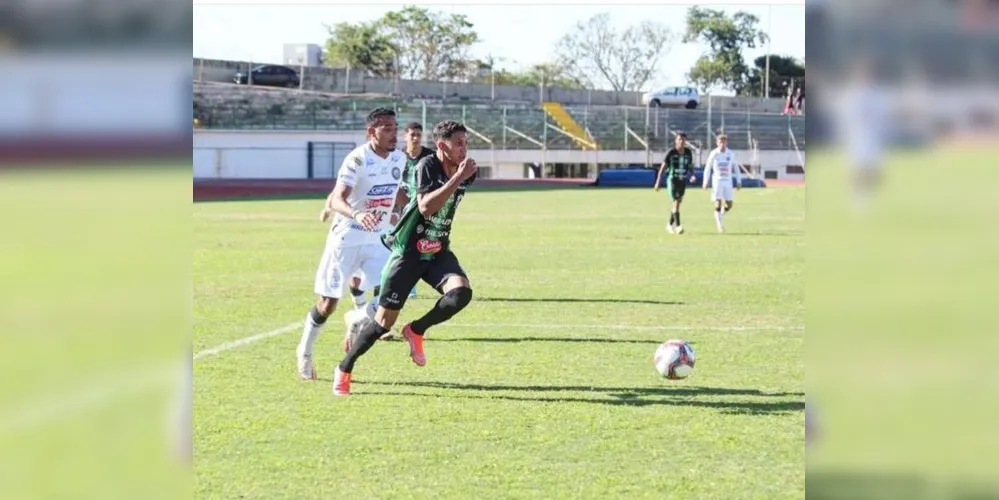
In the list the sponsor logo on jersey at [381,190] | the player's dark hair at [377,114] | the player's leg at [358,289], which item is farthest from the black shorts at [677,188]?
the player's dark hair at [377,114]

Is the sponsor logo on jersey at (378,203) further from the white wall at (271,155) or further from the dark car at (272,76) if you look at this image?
the dark car at (272,76)

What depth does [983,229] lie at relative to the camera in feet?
9.23

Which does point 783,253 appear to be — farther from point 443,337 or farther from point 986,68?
point 986,68

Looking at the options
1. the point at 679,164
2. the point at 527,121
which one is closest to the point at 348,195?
the point at 679,164

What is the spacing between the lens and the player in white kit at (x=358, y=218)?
9555mm

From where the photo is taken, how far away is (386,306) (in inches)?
348

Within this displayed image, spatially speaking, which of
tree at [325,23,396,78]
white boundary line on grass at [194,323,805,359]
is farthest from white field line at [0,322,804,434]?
tree at [325,23,396,78]

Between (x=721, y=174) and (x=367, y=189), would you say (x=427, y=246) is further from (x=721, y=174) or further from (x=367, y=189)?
(x=721, y=174)

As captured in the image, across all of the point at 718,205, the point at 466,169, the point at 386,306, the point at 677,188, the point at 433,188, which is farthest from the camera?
the point at 718,205

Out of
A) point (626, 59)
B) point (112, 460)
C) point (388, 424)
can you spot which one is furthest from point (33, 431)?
point (626, 59)

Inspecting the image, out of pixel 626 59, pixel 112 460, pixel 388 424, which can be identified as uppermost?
pixel 626 59

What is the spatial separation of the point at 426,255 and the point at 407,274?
8.4 inches

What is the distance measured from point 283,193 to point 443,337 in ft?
123

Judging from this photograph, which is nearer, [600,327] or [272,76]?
[600,327]
